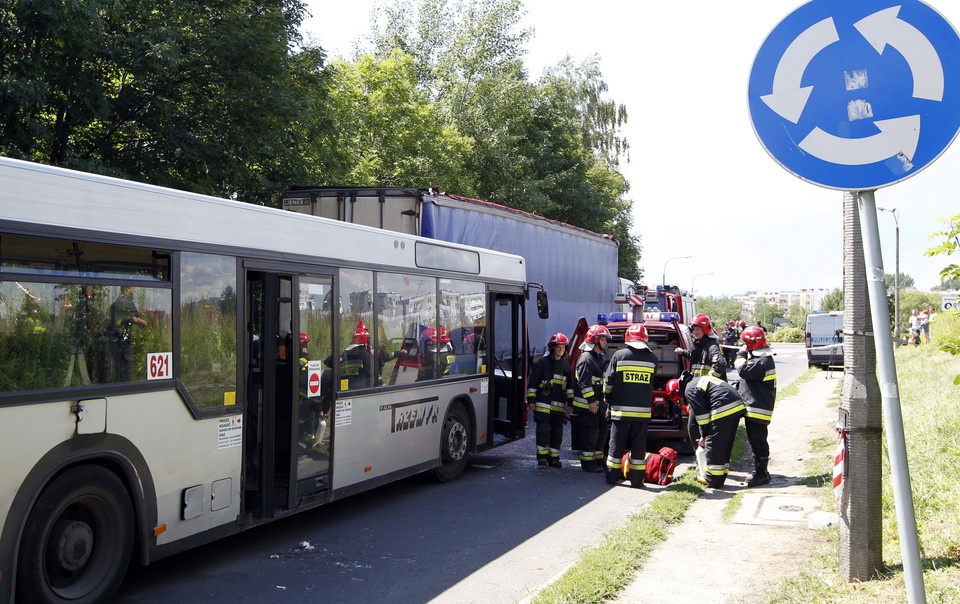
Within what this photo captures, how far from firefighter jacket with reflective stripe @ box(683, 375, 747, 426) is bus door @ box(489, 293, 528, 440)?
2635 millimetres

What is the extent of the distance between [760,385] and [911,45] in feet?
25.1

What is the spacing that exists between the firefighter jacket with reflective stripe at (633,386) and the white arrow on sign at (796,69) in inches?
269

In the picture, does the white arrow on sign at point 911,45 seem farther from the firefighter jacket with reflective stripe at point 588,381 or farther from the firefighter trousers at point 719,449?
the firefighter jacket with reflective stripe at point 588,381

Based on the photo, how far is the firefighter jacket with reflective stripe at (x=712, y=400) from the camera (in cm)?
982

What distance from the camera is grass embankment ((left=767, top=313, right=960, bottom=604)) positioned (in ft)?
16.1

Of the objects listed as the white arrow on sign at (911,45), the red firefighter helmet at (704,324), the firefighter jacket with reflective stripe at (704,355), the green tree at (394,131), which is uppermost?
the green tree at (394,131)

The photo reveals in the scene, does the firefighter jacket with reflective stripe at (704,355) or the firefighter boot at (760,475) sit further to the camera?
the firefighter jacket with reflective stripe at (704,355)

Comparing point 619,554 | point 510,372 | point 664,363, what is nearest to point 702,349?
point 664,363

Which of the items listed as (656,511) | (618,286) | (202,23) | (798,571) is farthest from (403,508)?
(618,286)

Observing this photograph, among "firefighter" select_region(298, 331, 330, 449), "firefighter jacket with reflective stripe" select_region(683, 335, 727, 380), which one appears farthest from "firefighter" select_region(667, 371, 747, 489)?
"firefighter" select_region(298, 331, 330, 449)

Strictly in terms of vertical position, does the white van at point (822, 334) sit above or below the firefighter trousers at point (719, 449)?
above

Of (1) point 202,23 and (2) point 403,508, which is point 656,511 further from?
(1) point 202,23

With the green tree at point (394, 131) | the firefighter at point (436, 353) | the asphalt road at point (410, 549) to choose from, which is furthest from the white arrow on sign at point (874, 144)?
the green tree at point (394, 131)

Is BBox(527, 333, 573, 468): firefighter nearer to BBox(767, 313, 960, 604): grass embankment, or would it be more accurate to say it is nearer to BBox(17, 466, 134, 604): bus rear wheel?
BBox(767, 313, 960, 604): grass embankment
